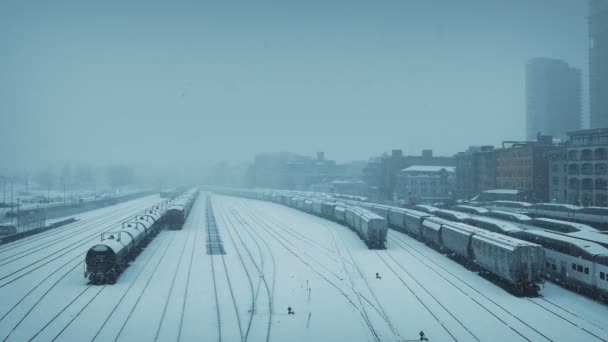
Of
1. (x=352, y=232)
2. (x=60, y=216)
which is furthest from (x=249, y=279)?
(x=60, y=216)

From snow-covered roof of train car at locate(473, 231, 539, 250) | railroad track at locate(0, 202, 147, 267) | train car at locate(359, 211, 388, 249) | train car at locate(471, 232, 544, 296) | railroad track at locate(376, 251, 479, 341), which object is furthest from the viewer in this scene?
train car at locate(359, 211, 388, 249)

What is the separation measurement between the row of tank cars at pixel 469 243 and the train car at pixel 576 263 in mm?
2311

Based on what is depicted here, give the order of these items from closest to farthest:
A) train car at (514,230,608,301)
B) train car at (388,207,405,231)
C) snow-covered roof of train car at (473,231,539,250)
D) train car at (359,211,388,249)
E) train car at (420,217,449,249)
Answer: train car at (514,230,608,301)
snow-covered roof of train car at (473,231,539,250)
train car at (420,217,449,249)
train car at (359,211,388,249)
train car at (388,207,405,231)

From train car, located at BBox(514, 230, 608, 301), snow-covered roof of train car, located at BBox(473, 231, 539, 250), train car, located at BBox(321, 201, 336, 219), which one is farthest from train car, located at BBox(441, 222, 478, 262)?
train car, located at BBox(321, 201, 336, 219)

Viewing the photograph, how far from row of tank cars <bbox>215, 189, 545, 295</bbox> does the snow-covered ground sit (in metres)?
1.01

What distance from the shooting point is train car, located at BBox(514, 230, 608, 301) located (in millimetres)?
22531

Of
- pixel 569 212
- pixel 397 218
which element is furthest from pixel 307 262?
pixel 569 212

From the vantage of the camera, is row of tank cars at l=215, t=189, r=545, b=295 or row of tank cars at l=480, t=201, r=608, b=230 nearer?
row of tank cars at l=215, t=189, r=545, b=295

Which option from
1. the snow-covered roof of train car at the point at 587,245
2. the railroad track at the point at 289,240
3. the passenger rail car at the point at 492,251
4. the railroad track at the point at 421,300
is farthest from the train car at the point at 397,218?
the snow-covered roof of train car at the point at 587,245

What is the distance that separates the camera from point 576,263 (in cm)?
2453

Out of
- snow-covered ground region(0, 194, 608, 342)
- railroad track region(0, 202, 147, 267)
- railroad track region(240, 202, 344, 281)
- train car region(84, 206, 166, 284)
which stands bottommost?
railroad track region(0, 202, 147, 267)

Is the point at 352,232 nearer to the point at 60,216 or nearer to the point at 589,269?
the point at 589,269

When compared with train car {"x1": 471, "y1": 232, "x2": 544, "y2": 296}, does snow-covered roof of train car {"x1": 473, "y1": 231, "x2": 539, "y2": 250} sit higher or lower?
higher

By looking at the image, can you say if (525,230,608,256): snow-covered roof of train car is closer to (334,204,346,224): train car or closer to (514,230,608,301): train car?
(514,230,608,301): train car
